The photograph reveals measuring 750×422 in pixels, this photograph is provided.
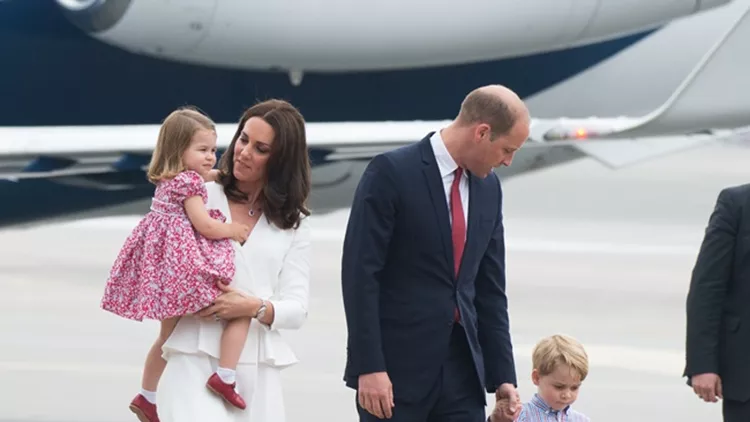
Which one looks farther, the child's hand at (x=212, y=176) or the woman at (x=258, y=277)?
the child's hand at (x=212, y=176)

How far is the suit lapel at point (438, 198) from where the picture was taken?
404 centimetres

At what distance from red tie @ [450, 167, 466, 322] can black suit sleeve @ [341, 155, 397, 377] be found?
0.56 ft

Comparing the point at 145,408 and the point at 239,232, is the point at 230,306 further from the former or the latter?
the point at 145,408

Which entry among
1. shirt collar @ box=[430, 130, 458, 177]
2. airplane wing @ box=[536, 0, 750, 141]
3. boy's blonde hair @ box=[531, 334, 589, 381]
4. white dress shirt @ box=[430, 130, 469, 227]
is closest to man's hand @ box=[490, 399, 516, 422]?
boy's blonde hair @ box=[531, 334, 589, 381]

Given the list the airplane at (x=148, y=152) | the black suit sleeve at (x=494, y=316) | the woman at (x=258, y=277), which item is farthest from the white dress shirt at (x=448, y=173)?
the airplane at (x=148, y=152)

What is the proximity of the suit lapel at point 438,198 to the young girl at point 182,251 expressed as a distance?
50 centimetres

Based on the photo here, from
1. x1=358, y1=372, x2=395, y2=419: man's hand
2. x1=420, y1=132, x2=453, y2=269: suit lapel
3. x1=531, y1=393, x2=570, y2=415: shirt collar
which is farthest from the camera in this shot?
x1=531, y1=393, x2=570, y2=415: shirt collar

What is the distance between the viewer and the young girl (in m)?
3.83

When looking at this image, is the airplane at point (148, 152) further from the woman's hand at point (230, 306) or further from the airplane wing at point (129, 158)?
the woman's hand at point (230, 306)

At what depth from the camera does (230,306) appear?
3.84m

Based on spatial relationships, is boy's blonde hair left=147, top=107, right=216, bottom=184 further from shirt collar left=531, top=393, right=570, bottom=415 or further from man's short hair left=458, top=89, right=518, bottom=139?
shirt collar left=531, top=393, right=570, bottom=415

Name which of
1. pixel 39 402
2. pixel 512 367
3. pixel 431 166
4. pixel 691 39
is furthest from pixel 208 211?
pixel 691 39

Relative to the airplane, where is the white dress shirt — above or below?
below

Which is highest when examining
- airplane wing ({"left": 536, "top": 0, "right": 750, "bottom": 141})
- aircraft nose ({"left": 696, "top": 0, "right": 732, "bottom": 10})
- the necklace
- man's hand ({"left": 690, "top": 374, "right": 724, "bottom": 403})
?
aircraft nose ({"left": 696, "top": 0, "right": 732, "bottom": 10})
